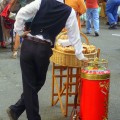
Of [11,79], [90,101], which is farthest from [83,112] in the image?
[11,79]

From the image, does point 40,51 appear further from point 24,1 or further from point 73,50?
point 24,1

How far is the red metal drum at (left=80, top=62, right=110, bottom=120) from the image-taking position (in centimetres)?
474

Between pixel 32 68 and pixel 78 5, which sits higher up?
pixel 78 5

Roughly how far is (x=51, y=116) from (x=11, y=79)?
2.26 metres

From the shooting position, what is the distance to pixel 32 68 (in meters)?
4.92

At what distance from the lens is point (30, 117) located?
5.05 meters

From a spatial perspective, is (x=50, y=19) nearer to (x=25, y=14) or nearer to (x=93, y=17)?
(x=25, y=14)

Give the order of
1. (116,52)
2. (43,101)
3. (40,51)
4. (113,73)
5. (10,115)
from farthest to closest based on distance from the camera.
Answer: (116,52), (113,73), (43,101), (10,115), (40,51)

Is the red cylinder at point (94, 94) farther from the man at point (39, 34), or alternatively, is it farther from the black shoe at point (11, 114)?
the black shoe at point (11, 114)

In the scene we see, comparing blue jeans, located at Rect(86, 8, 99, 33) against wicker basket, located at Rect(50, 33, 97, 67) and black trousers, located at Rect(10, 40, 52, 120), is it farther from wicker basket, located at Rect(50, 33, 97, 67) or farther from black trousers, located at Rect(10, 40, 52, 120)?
black trousers, located at Rect(10, 40, 52, 120)

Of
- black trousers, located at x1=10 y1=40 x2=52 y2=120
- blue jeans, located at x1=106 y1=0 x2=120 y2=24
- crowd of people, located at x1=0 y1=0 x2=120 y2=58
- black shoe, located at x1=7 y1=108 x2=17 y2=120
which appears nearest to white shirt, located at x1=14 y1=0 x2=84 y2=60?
black trousers, located at x1=10 y1=40 x2=52 y2=120

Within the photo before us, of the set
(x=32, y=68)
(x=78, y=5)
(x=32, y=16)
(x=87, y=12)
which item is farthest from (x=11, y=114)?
(x=87, y=12)

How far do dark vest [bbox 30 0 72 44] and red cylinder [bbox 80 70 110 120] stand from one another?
1.99 feet

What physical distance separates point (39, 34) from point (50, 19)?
220 millimetres
